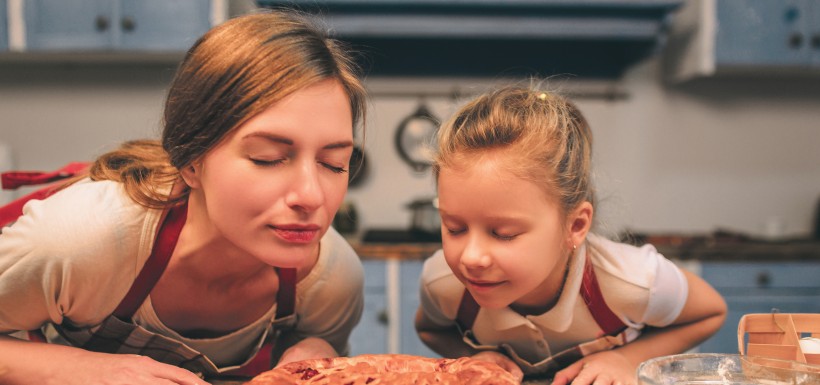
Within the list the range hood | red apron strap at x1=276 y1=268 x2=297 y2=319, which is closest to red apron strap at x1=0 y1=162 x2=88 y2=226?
red apron strap at x1=276 y1=268 x2=297 y2=319

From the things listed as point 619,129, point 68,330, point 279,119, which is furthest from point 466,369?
point 619,129

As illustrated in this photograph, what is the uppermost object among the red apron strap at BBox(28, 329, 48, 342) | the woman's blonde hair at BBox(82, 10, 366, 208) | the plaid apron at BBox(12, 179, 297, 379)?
the woman's blonde hair at BBox(82, 10, 366, 208)

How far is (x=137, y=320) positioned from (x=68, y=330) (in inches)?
4.7

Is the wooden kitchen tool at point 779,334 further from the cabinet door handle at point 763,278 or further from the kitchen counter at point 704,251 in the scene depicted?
the cabinet door handle at point 763,278

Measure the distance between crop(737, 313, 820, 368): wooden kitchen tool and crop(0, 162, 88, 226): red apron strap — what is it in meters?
1.17

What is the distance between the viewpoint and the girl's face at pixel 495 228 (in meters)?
0.94

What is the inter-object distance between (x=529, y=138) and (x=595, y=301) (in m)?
0.35

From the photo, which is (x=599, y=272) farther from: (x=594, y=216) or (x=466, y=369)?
(x=466, y=369)

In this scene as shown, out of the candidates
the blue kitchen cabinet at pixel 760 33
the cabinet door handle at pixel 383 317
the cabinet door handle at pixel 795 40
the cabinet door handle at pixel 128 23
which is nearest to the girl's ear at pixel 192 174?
the cabinet door handle at pixel 383 317

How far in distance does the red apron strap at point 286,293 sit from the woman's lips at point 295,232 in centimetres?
26

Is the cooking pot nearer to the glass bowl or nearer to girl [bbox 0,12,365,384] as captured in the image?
girl [bbox 0,12,365,384]

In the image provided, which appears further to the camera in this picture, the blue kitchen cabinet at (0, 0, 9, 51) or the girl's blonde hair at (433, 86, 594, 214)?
the blue kitchen cabinet at (0, 0, 9, 51)

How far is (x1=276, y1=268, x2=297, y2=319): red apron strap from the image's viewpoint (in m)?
1.12

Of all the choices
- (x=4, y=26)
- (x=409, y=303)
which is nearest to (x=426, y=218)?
(x=409, y=303)
